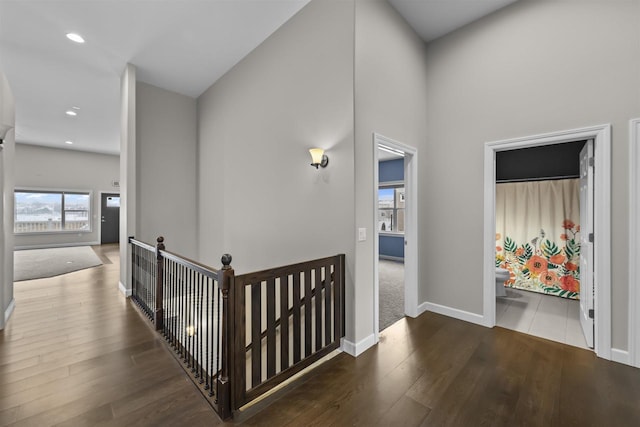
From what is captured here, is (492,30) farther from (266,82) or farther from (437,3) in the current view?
(266,82)

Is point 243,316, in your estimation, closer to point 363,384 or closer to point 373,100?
point 363,384

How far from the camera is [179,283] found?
8.70ft

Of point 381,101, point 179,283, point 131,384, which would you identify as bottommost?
point 131,384

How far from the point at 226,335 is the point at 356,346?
1307 millimetres

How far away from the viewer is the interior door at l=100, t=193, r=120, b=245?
10070 mm

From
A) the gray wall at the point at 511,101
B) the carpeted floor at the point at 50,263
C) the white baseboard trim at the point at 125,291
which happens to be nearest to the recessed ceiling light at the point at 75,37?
the white baseboard trim at the point at 125,291

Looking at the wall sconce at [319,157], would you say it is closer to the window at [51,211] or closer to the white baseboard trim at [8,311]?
the white baseboard trim at [8,311]

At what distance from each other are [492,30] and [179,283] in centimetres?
437

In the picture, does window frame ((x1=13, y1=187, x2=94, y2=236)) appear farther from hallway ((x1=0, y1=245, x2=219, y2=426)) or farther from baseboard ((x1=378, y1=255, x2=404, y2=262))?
baseboard ((x1=378, y1=255, x2=404, y2=262))

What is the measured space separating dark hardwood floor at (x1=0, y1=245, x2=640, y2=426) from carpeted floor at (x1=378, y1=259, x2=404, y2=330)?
0.33 m

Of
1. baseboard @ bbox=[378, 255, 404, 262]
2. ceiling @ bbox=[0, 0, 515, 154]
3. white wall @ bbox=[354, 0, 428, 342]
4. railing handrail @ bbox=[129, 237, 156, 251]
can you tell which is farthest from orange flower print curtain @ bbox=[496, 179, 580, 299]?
railing handrail @ bbox=[129, 237, 156, 251]

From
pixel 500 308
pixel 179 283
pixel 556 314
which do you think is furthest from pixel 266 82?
pixel 556 314

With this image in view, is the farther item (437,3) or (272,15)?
(272,15)

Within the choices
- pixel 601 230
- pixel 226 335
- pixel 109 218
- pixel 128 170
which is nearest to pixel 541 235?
pixel 601 230
